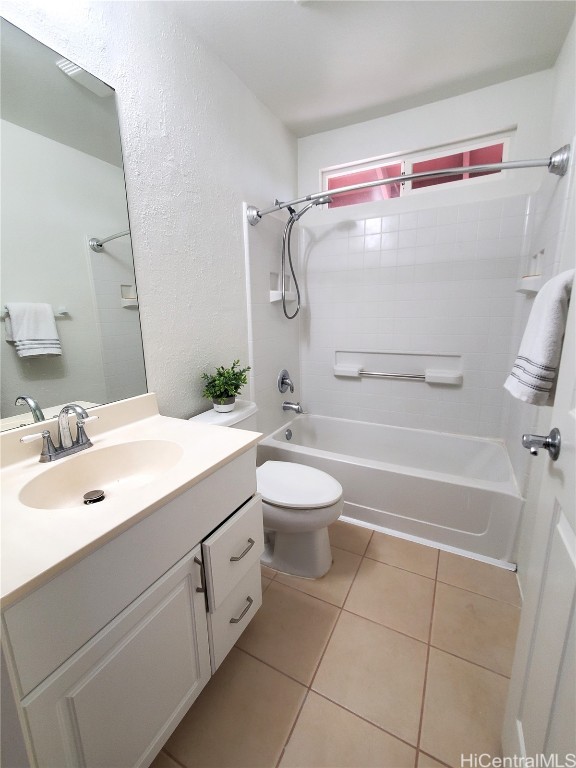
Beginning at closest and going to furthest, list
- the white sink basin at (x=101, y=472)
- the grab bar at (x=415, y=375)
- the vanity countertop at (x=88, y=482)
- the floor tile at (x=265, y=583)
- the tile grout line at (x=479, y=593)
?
the vanity countertop at (x=88, y=482) → the white sink basin at (x=101, y=472) → the tile grout line at (x=479, y=593) → the floor tile at (x=265, y=583) → the grab bar at (x=415, y=375)

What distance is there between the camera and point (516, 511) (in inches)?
58.2

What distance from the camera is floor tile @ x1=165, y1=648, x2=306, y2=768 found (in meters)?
0.90

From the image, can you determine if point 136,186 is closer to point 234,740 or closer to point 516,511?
point 234,740

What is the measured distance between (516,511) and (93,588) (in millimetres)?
1694

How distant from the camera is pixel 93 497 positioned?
2.93 ft

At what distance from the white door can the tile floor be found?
0.27 m

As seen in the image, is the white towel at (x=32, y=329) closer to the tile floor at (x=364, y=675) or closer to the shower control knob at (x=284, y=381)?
the tile floor at (x=364, y=675)

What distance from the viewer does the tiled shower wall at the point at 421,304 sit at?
1929 mm

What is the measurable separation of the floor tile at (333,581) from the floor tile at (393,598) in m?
0.03

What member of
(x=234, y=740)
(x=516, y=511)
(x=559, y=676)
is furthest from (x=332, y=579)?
(x=559, y=676)

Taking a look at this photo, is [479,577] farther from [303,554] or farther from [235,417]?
[235,417]

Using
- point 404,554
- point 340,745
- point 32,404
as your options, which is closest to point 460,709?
point 340,745

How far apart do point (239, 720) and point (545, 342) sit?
1.46 metres

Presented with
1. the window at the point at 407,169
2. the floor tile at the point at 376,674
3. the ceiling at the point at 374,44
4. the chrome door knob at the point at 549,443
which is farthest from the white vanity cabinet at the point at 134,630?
the window at the point at 407,169
